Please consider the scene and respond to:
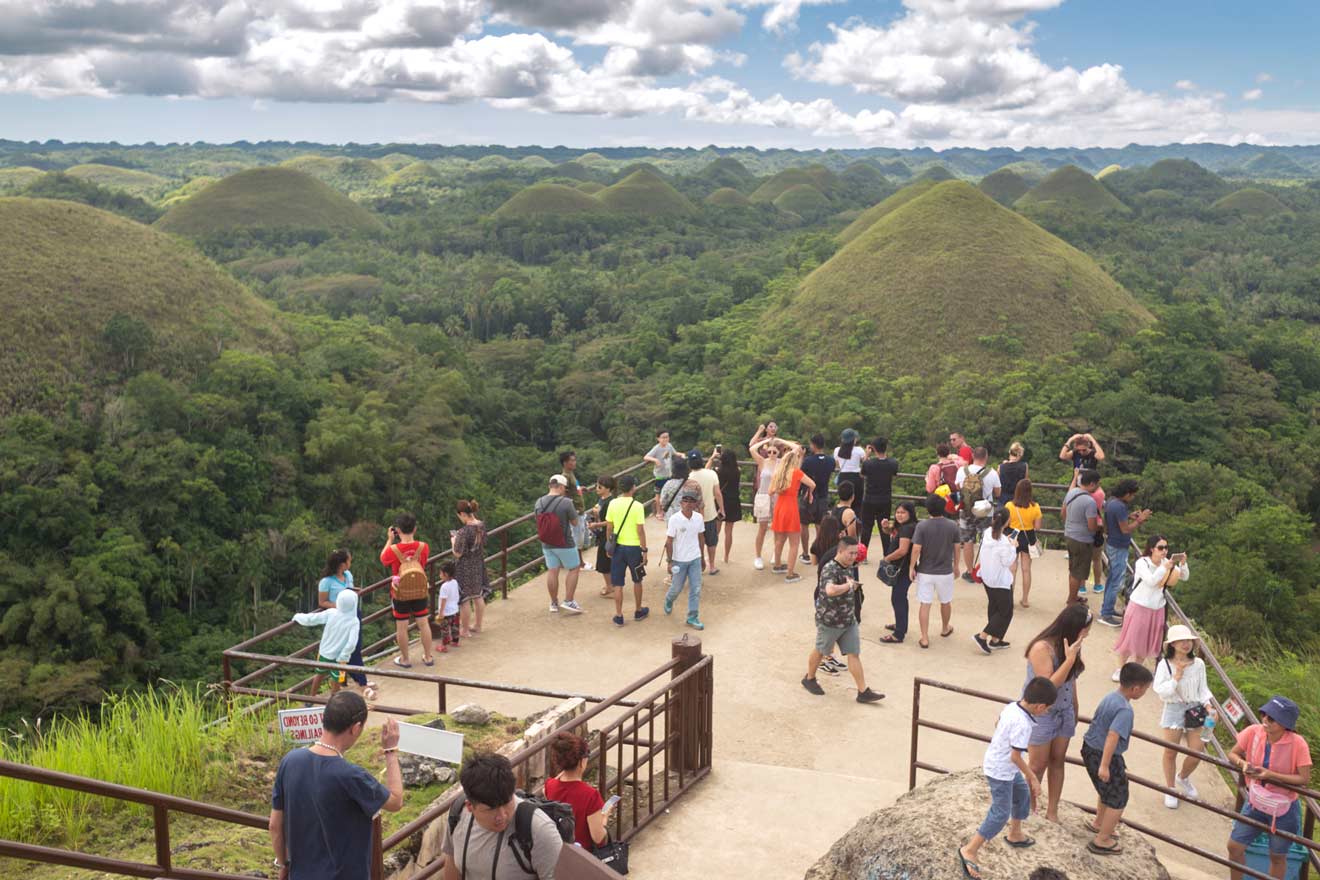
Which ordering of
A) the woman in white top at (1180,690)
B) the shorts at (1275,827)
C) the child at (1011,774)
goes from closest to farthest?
the child at (1011,774)
the shorts at (1275,827)
the woman in white top at (1180,690)

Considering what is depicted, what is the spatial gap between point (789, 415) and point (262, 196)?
72940 millimetres

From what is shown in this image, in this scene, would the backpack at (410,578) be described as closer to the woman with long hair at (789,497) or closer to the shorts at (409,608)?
the shorts at (409,608)

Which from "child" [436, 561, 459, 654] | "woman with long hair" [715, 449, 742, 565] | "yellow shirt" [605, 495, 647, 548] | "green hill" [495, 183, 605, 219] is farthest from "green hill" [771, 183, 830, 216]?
"child" [436, 561, 459, 654]

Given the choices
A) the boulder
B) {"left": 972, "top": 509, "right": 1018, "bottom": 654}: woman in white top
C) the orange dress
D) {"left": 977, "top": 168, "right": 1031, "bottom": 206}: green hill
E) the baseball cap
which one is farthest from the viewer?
{"left": 977, "top": 168, "right": 1031, "bottom": 206}: green hill

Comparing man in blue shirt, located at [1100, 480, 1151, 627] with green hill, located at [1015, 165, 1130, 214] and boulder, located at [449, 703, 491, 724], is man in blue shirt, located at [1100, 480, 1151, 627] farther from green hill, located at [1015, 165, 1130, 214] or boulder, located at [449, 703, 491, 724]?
green hill, located at [1015, 165, 1130, 214]

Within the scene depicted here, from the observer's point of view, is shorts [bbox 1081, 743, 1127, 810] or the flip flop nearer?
the flip flop

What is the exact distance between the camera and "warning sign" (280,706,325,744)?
4.57 m

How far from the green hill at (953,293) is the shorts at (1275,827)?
35186 mm

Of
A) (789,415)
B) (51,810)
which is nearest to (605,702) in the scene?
(51,810)

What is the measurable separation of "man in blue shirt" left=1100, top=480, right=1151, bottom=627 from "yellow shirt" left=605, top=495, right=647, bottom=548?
13.7 ft

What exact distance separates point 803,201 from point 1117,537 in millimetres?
112349

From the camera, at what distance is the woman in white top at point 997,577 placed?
827 centimetres

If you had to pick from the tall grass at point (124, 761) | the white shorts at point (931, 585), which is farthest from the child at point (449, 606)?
the white shorts at point (931, 585)

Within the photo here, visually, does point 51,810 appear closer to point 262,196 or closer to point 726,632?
point 726,632
